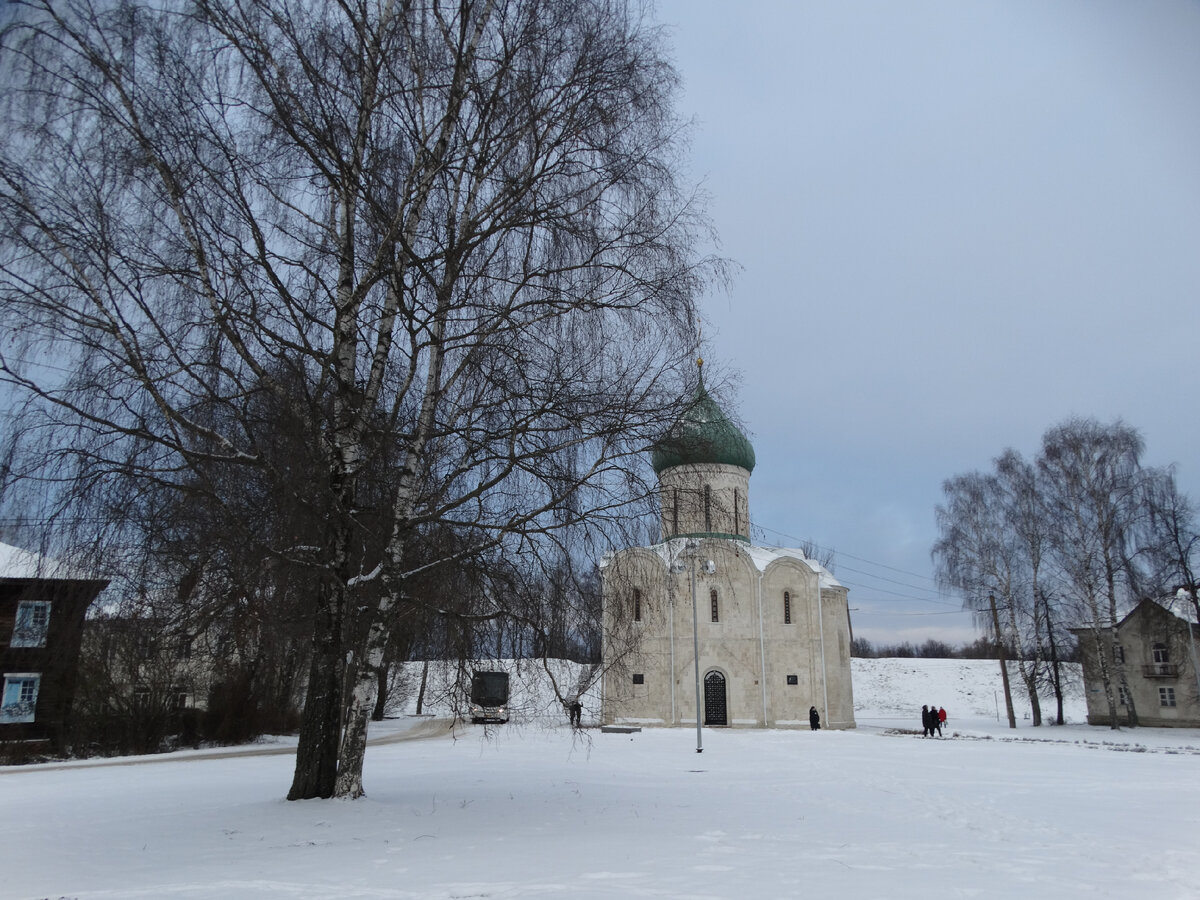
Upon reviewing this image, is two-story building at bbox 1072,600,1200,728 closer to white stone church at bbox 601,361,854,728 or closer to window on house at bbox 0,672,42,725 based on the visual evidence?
white stone church at bbox 601,361,854,728

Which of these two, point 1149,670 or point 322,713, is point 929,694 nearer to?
point 1149,670

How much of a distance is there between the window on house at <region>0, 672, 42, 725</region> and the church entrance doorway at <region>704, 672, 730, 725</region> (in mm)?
24944

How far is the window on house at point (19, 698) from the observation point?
2480 cm

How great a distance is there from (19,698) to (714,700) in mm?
25827

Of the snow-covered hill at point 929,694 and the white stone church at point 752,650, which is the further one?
the snow-covered hill at point 929,694

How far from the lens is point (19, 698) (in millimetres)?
25328

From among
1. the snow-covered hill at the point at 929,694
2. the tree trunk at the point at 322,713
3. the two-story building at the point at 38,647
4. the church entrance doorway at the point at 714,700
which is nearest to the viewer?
the two-story building at the point at 38,647

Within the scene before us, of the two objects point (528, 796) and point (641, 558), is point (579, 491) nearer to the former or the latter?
point (641, 558)

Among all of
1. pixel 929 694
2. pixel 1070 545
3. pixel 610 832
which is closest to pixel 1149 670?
pixel 1070 545

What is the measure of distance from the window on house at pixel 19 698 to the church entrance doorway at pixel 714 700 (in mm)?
24944

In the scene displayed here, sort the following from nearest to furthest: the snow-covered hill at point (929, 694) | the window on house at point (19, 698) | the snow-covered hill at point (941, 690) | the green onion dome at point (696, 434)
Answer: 1. the green onion dome at point (696, 434)
2. the window on house at point (19, 698)
3. the snow-covered hill at point (929, 694)
4. the snow-covered hill at point (941, 690)

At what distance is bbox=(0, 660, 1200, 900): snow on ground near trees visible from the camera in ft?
20.4

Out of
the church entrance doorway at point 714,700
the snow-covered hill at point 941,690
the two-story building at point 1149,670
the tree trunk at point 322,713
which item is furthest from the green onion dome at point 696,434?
the snow-covered hill at point 941,690

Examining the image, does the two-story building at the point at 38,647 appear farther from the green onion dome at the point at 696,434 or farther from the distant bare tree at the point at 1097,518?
the distant bare tree at the point at 1097,518
